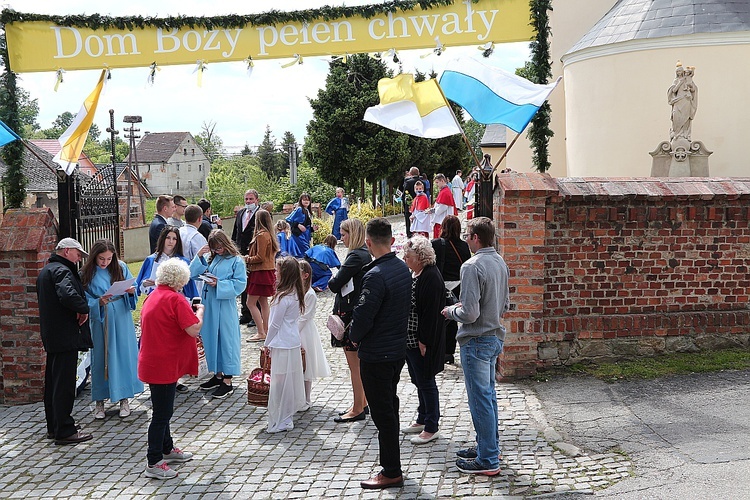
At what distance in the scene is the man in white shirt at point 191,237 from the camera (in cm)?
929

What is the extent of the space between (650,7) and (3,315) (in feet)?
70.7

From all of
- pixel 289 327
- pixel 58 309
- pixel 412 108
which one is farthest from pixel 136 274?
pixel 289 327

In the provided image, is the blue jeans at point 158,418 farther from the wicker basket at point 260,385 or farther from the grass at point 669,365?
the grass at point 669,365

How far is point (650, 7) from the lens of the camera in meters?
23.8

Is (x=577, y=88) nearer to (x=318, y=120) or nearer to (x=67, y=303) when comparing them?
(x=318, y=120)

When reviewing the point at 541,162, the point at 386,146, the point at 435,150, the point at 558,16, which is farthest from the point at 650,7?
the point at 435,150

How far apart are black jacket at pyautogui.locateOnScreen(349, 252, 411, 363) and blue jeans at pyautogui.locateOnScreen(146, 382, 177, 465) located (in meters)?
1.63

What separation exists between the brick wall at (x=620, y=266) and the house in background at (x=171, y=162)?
9576cm

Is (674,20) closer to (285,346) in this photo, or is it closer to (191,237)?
(191,237)

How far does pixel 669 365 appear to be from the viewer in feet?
27.2

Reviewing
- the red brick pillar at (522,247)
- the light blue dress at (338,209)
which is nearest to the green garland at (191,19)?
the red brick pillar at (522,247)

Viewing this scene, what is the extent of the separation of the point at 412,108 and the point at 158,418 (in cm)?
438

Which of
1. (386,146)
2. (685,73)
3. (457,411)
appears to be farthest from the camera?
(386,146)

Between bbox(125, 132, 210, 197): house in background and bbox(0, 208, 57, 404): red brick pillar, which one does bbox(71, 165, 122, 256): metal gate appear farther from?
bbox(125, 132, 210, 197): house in background
